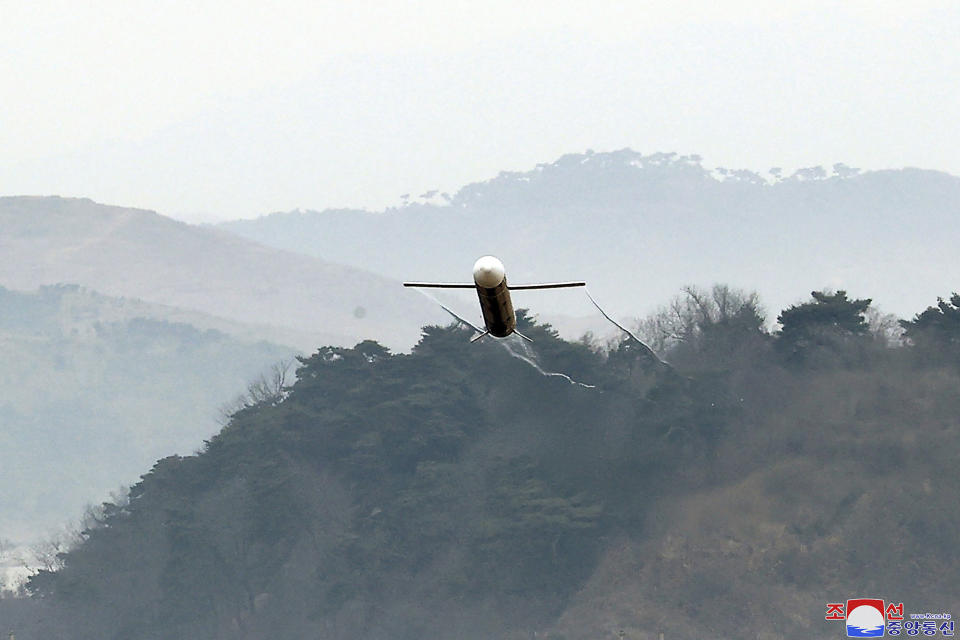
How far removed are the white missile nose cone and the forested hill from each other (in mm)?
79945

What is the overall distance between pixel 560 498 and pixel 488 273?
3548 inches

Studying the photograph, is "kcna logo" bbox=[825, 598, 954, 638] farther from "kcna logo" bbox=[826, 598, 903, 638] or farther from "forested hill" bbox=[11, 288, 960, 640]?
"forested hill" bbox=[11, 288, 960, 640]

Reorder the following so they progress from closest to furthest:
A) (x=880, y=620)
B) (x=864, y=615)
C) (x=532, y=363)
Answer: (x=880, y=620) < (x=864, y=615) < (x=532, y=363)

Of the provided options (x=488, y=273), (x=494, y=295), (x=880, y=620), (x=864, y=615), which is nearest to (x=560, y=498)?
(x=864, y=615)

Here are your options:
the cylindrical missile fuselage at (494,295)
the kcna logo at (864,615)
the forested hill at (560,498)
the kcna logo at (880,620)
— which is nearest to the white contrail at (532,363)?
the forested hill at (560,498)

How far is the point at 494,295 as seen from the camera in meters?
22.4

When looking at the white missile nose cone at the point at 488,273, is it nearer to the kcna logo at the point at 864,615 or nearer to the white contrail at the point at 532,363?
the kcna logo at the point at 864,615

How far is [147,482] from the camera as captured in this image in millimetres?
134125

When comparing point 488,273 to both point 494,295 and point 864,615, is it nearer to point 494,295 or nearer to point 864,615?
point 494,295

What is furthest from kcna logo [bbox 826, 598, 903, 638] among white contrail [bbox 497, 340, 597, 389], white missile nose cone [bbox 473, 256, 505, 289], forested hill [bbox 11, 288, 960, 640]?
white missile nose cone [bbox 473, 256, 505, 289]

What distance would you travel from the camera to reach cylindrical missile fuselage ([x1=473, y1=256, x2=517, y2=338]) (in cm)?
2195

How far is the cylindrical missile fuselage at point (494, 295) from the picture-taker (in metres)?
22.0

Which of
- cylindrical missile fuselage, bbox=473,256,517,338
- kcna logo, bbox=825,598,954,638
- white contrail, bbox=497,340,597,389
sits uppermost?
cylindrical missile fuselage, bbox=473,256,517,338

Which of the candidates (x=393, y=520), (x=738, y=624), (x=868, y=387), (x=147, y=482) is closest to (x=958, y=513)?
(x=868, y=387)
